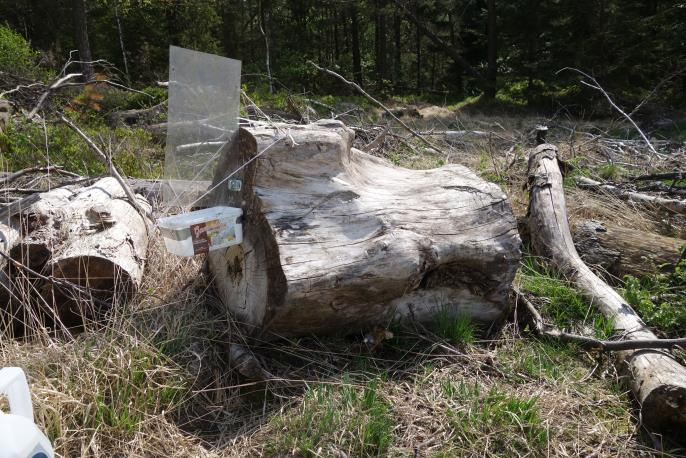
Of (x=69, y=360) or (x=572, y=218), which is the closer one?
(x=69, y=360)

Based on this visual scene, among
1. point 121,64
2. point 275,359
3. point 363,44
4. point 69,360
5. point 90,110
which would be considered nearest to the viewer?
point 69,360

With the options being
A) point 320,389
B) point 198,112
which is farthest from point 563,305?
point 198,112

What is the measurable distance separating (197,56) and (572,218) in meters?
3.23

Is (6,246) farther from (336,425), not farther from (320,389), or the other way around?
(336,425)

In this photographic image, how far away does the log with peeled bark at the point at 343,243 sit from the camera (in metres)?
2.55

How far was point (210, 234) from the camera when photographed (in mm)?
2572

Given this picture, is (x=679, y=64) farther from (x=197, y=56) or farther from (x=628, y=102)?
(x=197, y=56)

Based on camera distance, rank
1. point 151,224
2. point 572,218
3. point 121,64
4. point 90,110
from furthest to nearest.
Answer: point 121,64
point 90,110
point 572,218
point 151,224

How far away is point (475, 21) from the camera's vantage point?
1794 centimetres

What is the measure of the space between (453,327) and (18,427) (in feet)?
6.80

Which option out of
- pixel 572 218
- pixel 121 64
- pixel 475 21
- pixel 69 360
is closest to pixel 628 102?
pixel 475 21

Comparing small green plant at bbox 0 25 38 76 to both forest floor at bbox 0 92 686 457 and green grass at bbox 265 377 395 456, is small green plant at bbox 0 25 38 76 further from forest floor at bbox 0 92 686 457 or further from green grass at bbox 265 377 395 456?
green grass at bbox 265 377 395 456

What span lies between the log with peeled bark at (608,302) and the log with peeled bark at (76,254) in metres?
2.59

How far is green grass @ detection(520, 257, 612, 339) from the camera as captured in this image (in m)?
3.06
